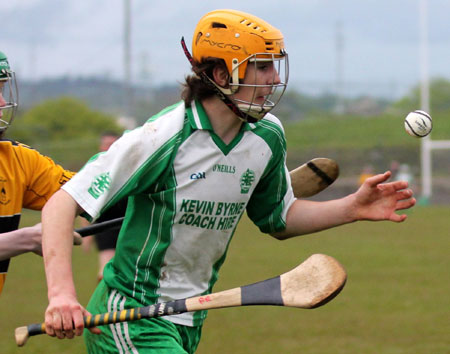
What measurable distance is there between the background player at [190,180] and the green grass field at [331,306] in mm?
3286

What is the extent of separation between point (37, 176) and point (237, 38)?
3.96 ft

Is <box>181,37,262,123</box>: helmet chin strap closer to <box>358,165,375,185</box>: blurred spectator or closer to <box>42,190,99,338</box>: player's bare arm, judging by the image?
<box>42,190,99,338</box>: player's bare arm

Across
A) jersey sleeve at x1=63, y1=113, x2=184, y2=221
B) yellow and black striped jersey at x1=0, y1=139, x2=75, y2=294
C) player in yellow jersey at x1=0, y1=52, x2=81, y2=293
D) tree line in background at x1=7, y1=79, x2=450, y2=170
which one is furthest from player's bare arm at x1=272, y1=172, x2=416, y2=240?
tree line in background at x1=7, y1=79, x2=450, y2=170

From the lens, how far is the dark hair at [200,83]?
3.49 metres

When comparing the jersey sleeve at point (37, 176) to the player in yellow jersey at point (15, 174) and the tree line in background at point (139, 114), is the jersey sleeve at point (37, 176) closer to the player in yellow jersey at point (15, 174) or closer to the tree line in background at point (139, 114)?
the player in yellow jersey at point (15, 174)

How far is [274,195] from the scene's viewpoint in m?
3.84

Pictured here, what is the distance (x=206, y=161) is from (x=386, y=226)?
16.8 m

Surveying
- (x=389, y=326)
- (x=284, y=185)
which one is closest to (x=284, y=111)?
(x=389, y=326)

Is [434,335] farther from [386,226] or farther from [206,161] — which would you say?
[386,226]

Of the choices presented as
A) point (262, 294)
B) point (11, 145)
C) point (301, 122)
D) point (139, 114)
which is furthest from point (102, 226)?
point (301, 122)

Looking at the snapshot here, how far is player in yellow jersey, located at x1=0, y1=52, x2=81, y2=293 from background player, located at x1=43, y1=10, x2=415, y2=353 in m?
0.42

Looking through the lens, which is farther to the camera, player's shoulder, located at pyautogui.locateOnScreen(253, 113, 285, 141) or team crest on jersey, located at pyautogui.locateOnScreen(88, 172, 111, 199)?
player's shoulder, located at pyautogui.locateOnScreen(253, 113, 285, 141)

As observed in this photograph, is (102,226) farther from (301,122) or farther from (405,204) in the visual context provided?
(301,122)

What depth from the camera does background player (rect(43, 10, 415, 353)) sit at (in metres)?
3.30
